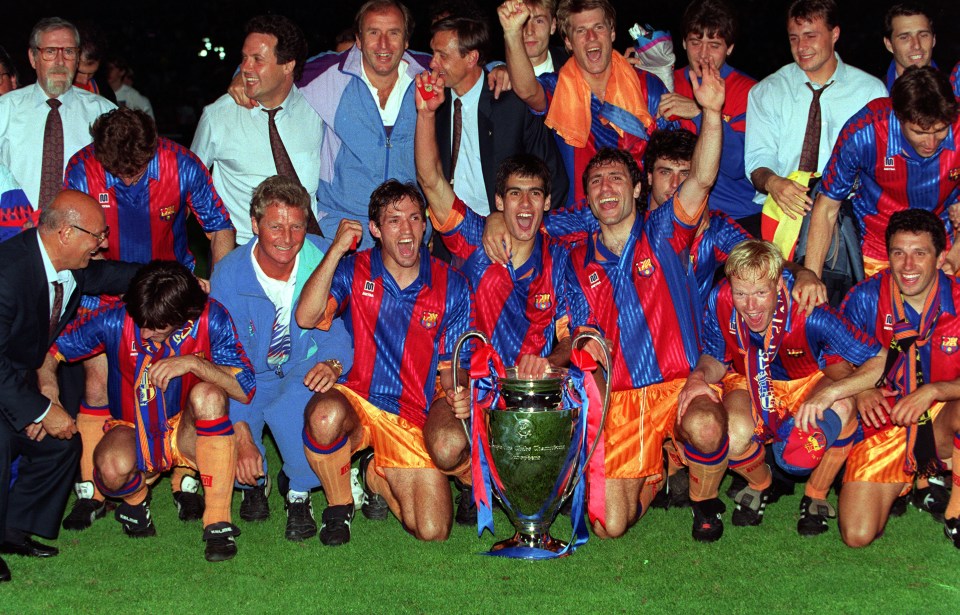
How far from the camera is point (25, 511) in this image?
16.4 ft

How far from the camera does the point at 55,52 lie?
611 cm

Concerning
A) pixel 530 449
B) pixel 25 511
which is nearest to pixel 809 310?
pixel 530 449

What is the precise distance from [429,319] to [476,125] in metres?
1.17

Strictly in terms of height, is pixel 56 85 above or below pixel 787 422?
above

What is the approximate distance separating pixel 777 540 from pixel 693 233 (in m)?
1.42

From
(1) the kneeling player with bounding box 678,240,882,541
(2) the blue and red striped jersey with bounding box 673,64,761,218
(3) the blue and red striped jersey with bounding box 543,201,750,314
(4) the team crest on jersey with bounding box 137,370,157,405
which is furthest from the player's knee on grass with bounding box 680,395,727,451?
(4) the team crest on jersey with bounding box 137,370,157,405

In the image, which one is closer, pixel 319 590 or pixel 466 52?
pixel 319 590

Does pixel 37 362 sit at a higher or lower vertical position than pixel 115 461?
higher

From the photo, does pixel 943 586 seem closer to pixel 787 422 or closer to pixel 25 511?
pixel 787 422

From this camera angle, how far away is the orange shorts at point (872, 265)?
5688 mm

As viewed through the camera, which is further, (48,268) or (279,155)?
(279,155)

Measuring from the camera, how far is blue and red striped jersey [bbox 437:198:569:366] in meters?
5.51

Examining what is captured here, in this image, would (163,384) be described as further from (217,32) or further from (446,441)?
(217,32)

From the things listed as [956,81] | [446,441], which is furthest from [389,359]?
[956,81]
